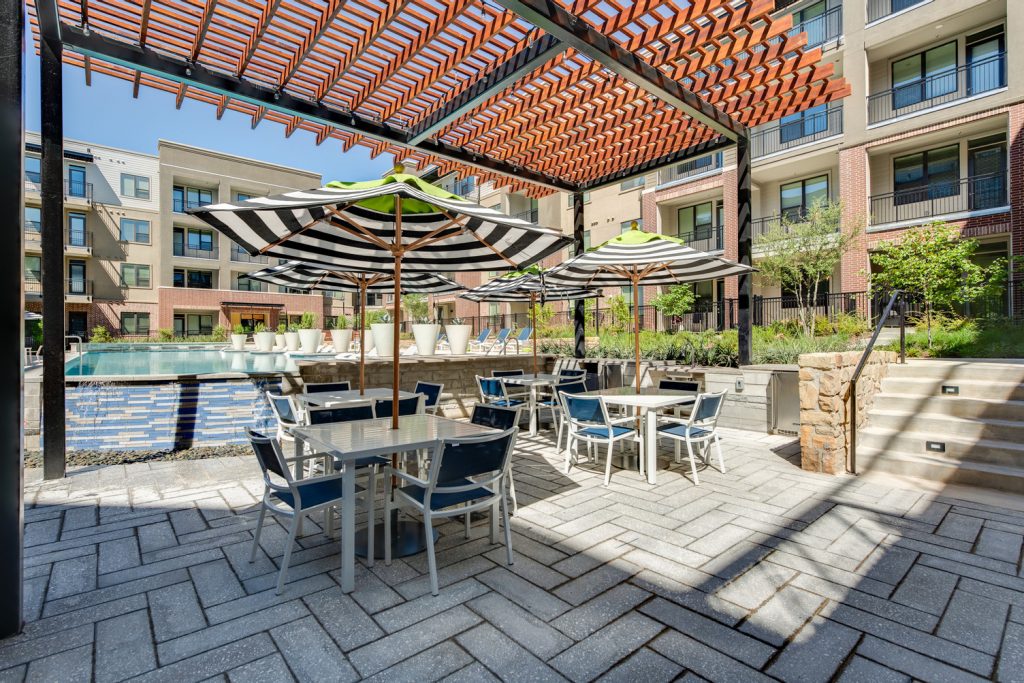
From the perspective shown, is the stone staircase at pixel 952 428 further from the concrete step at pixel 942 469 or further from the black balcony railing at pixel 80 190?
the black balcony railing at pixel 80 190

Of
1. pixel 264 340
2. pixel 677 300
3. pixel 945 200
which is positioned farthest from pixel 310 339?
pixel 945 200

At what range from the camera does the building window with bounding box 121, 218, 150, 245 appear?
29359 millimetres

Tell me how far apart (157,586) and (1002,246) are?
62.4 ft

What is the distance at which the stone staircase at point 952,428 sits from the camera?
435 centimetres

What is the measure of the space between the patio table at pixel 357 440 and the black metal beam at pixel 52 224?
2.86 meters

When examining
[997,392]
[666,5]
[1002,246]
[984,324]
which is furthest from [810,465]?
[1002,246]

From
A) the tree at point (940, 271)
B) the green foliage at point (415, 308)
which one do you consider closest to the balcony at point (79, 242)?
the green foliage at point (415, 308)

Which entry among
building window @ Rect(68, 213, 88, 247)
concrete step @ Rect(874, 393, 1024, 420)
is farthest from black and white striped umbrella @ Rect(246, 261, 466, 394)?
building window @ Rect(68, 213, 88, 247)

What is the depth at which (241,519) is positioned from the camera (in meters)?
3.66

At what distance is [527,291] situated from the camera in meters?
8.29

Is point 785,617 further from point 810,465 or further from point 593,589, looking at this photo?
point 810,465

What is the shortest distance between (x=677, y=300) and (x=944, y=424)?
12.3 metres

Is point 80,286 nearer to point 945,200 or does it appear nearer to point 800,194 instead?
point 800,194

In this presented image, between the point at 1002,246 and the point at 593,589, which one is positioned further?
the point at 1002,246
